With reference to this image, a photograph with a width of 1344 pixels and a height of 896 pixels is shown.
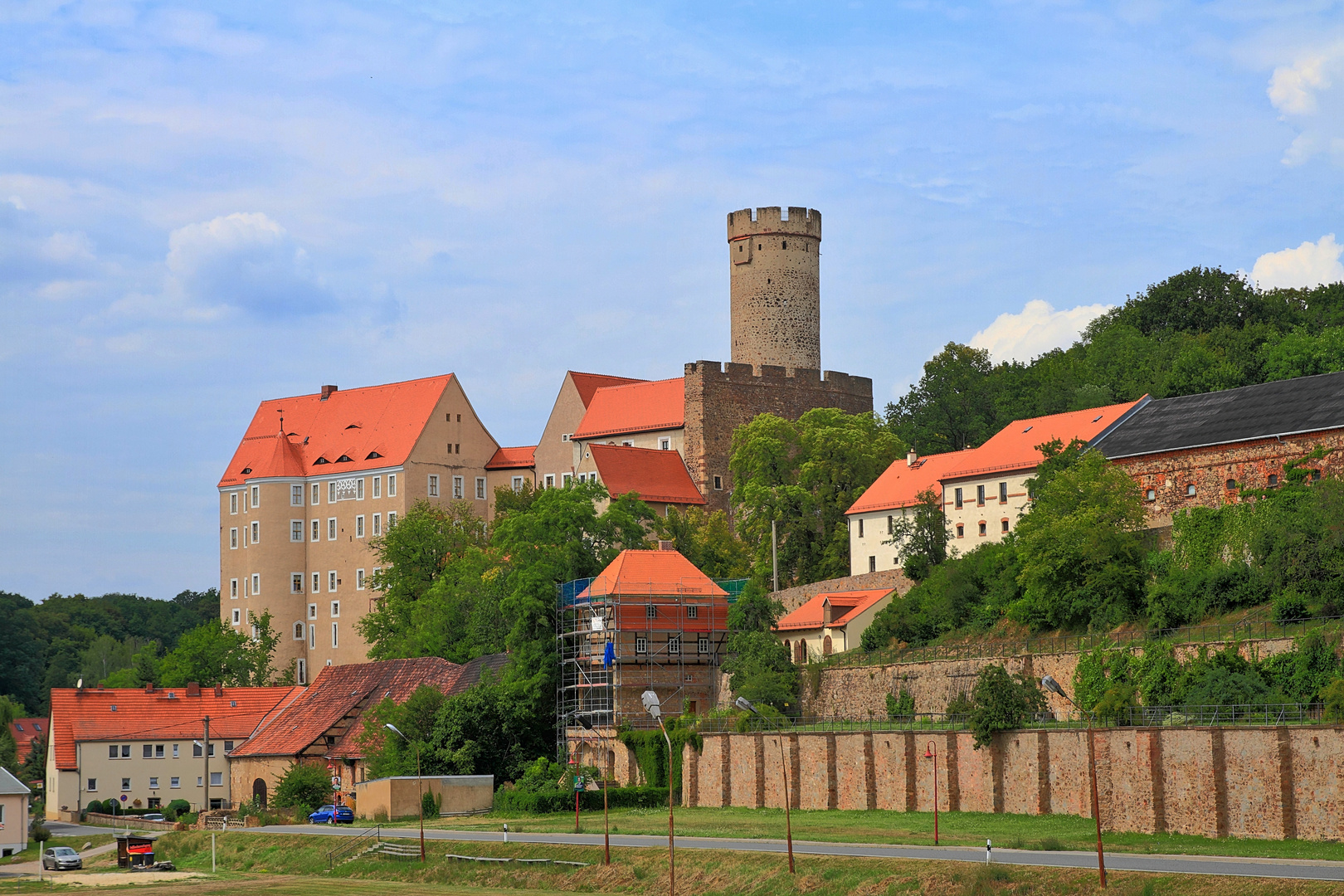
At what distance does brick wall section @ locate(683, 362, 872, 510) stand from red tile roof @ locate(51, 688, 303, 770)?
73.4ft

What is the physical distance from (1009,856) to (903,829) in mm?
8941

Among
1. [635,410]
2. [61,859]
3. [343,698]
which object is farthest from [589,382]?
[61,859]

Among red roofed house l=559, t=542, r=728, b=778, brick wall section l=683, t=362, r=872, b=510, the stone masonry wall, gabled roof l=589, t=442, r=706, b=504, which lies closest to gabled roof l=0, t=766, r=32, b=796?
red roofed house l=559, t=542, r=728, b=778

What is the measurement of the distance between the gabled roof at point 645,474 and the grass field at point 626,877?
31.4m

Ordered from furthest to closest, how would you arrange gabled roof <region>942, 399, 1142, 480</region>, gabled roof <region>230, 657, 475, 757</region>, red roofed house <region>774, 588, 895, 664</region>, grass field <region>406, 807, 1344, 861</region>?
gabled roof <region>230, 657, 475, 757</region>, gabled roof <region>942, 399, 1142, 480</region>, red roofed house <region>774, 588, 895, 664</region>, grass field <region>406, 807, 1344, 861</region>

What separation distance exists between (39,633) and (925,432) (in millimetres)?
77138

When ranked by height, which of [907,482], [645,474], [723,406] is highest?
[723,406]

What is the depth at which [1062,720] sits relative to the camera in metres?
51.8

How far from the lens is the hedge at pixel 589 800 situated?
59.4 m

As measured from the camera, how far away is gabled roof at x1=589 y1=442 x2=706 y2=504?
87.9 meters

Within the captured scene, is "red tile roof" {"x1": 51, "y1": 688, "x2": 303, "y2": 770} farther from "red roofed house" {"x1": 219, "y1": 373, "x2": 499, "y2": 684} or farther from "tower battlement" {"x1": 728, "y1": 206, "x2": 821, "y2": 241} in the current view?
"tower battlement" {"x1": 728, "y1": 206, "x2": 821, "y2": 241}

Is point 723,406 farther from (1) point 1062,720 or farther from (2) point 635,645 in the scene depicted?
(1) point 1062,720

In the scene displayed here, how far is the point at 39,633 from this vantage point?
456ft

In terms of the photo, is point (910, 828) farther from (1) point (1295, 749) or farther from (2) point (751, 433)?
(2) point (751, 433)
